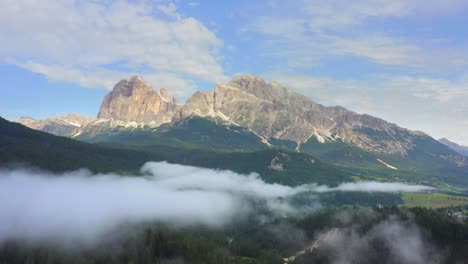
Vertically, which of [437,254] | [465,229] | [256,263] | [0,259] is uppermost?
[465,229]

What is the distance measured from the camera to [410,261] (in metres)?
198

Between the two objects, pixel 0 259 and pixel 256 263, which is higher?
pixel 256 263

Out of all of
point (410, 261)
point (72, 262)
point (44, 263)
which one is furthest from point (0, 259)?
point (410, 261)

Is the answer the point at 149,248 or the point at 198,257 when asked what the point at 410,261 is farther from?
the point at 149,248

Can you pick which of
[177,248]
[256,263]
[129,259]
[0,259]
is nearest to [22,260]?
[0,259]

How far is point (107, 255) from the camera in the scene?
632 ft

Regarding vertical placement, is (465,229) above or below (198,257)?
above

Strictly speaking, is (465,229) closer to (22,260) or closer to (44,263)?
(44,263)

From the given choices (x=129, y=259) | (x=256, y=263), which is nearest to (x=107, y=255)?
(x=129, y=259)

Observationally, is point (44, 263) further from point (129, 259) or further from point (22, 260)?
point (129, 259)

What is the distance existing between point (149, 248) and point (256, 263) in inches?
2024

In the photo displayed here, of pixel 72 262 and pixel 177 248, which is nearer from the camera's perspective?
pixel 72 262

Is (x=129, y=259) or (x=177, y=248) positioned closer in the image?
(x=129, y=259)

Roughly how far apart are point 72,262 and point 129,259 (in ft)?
85.0
